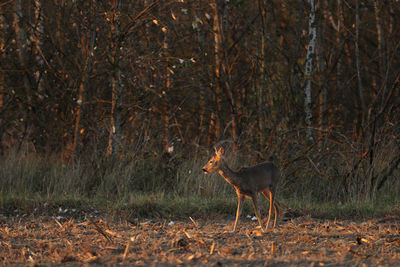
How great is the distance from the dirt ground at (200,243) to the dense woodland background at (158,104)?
8.30ft

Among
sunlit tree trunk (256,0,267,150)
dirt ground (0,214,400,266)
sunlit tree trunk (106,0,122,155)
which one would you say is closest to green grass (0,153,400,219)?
sunlit tree trunk (106,0,122,155)

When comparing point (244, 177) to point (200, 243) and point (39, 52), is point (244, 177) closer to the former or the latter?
point (200, 243)

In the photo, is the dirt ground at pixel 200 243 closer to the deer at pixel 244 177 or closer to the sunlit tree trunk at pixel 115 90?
the deer at pixel 244 177

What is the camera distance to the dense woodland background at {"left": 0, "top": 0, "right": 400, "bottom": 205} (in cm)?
1145

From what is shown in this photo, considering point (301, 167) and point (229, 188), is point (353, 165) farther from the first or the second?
point (229, 188)

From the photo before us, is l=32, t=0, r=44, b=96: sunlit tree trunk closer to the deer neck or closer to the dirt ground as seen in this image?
the dirt ground

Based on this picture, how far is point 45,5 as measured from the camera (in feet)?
45.8

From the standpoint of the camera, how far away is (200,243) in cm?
680

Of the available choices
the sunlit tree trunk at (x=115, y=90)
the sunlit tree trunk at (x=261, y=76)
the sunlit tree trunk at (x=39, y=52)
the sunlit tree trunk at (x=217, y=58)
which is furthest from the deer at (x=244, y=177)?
the sunlit tree trunk at (x=39, y=52)

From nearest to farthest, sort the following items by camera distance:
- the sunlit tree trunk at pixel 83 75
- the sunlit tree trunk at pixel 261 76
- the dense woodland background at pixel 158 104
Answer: the dense woodland background at pixel 158 104 < the sunlit tree trunk at pixel 83 75 < the sunlit tree trunk at pixel 261 76

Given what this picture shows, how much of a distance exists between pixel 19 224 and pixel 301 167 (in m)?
5.42

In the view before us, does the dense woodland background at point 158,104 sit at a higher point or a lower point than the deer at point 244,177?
higher

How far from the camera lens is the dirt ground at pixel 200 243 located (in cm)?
605

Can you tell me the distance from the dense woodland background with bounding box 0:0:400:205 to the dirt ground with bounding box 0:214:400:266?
253cm
